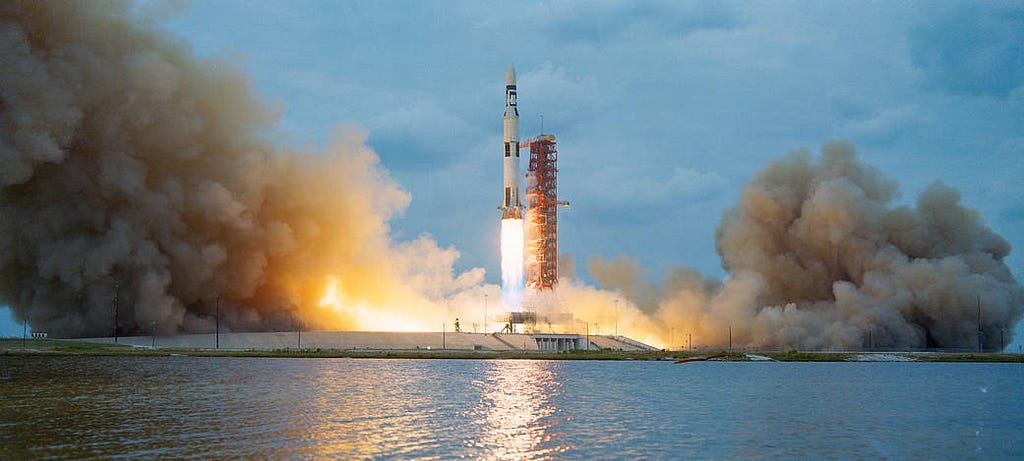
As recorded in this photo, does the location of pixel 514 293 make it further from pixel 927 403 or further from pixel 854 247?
pixel 927 403

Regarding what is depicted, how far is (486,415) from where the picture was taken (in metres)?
46.6

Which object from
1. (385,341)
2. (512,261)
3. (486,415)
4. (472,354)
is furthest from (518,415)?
(512,261)

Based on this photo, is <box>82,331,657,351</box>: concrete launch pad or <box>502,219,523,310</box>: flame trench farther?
<box>502,219,523,310</box>: flame trench

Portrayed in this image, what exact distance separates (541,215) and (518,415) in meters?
69.7

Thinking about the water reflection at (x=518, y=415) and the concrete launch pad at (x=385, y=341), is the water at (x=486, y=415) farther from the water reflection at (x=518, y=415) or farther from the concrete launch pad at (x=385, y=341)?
the concrete launch pad at (x=385, y=341)

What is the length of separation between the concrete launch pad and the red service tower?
7.05m

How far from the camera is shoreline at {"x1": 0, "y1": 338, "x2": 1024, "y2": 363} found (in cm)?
8788

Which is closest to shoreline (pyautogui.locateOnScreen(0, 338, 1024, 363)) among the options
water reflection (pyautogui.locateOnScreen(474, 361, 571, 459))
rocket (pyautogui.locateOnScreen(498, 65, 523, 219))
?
rocket (pyautogui.locateOnScreen(498, 65, 523, 219))

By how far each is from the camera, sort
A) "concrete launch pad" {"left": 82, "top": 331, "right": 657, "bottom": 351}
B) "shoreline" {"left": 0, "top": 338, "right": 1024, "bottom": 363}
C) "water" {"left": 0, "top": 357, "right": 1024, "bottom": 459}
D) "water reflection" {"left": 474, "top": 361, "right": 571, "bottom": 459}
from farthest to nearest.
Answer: "concrete launch pad" {"left": 82, "top": 331, "right": 657, "bottom": 351} → "shoreline" {"left": 0, "top": 338, "right": 1024, "bottom": 363} → "water reflection" {"left": 474, "top": 361, "right": 571, "bottom": 459} → "water" {"left": 0, "top": 357, "right": 1024, "bottom": 459}

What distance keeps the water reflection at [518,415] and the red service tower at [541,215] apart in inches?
1470

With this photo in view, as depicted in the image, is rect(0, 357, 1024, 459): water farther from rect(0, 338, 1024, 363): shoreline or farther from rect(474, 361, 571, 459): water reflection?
rect(0, 338, 1024, 363): shoreline

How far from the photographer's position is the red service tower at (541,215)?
380ft

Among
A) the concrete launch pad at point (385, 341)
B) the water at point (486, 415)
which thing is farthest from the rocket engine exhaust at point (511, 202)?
the water at point (486, 415)

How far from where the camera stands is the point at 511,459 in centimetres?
3266
